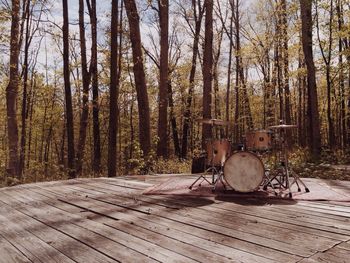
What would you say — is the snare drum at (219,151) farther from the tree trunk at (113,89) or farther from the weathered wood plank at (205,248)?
the tree trunk at (113,89)

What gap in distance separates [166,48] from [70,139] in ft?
14.4

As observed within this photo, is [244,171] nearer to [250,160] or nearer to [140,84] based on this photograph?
[250,160]

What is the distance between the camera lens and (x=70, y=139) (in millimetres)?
11422

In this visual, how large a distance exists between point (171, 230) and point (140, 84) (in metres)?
7.32

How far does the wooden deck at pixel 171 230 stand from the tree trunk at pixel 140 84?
4.94 metres

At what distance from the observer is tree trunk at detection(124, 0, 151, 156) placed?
992 cm

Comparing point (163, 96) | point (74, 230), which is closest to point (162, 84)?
point (163, 96)

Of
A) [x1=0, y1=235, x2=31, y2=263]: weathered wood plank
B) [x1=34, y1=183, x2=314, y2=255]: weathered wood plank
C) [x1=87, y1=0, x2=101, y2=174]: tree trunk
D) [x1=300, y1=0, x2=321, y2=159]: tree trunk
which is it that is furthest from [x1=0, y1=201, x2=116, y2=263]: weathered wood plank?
[x1=87, y1=0, x2=101, y2=174]: tree trunk

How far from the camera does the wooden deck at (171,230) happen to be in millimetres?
2578

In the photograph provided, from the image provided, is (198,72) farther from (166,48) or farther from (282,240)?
(282,240)

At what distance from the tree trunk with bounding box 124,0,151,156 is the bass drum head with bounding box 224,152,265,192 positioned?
202 inches

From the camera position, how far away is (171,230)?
3.22 meters

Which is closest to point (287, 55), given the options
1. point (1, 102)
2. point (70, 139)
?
point (70, 139)

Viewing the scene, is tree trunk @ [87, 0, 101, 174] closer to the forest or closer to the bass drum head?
the forest
